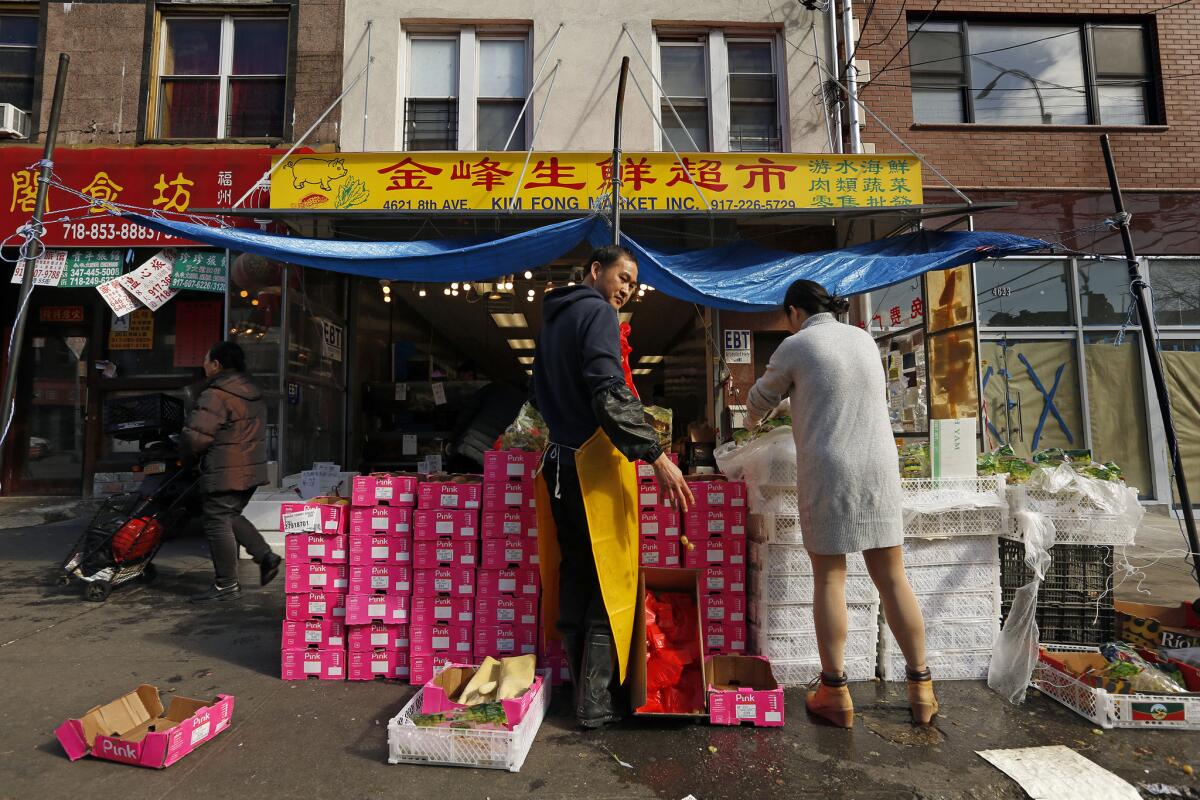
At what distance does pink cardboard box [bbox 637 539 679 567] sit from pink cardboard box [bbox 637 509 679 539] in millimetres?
34

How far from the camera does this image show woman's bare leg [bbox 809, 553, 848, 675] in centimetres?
277

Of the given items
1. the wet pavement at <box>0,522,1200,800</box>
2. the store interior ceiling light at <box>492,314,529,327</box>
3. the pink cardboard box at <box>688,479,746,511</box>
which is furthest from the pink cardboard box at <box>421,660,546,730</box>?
the store interior ceiling light at <box>492,314,529,327</box>

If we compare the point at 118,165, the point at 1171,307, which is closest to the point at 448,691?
the point at 118,165

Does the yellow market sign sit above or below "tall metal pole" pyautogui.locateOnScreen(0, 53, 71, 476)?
above

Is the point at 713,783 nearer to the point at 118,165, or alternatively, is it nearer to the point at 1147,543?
the point at 1147,543

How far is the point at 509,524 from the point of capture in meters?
3.43

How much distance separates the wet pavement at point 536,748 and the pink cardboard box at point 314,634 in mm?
206

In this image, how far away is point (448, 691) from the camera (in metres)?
2.81

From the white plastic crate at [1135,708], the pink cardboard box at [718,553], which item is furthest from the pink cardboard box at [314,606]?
the white plastic crate at [1135,708]

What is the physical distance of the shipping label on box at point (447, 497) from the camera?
11.3ft

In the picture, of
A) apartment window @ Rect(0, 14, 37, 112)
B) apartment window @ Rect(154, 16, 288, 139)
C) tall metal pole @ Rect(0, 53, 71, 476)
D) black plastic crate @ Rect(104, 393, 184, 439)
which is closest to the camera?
tall metal pole @ Rect(0, 53, 71, 476)

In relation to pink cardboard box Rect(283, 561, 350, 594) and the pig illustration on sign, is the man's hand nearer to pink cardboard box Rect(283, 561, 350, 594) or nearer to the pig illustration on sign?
pink cardboard box Rect(283, 561, 350, 594)

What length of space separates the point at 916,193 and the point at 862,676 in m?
4.76

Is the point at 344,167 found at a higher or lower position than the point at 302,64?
lower
